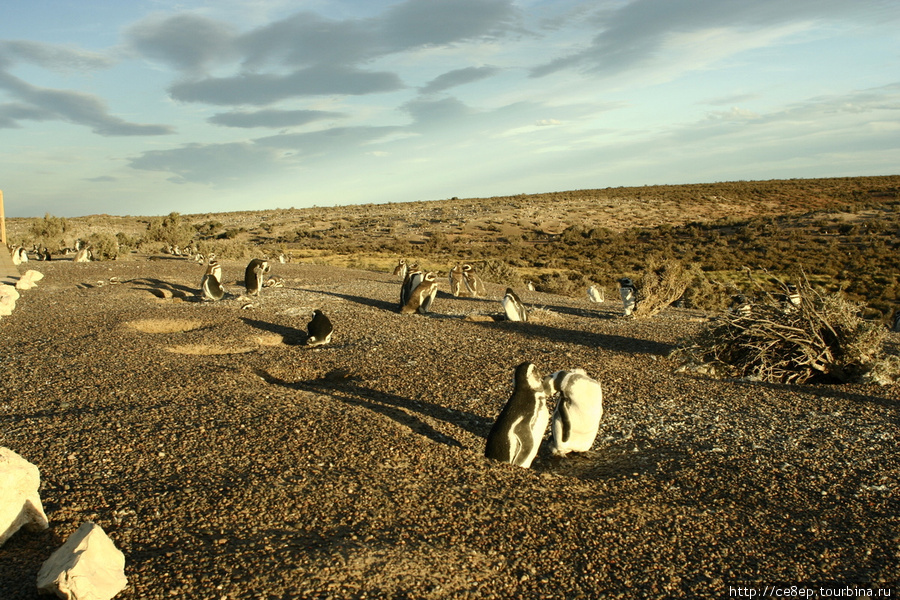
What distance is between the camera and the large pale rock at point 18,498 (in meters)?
2.79

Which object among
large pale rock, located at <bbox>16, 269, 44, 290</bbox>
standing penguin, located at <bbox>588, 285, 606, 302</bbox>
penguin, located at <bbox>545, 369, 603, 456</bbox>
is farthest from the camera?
standing penguin, located at <bbox>588, 285, 606, 302</bbox>

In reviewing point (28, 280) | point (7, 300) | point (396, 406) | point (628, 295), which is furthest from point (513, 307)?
point (28, 280)

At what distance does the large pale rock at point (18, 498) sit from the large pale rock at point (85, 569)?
1.75 feet

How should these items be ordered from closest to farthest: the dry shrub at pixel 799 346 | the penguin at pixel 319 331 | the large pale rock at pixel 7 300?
the dry shrub at pixel 799 346 → the penguin at pixel 319 331 → the large pale rock at pixel 7 300

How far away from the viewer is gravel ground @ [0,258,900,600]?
Answer: 2844 mm

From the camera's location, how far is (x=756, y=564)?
10.1 feet

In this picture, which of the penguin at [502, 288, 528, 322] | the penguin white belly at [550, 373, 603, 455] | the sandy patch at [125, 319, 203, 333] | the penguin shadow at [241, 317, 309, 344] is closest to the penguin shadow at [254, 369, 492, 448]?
the penguin white belly at [550, 373, 603, 455]

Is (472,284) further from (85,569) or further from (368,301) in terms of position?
(85,569)

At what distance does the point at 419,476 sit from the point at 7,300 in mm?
9239

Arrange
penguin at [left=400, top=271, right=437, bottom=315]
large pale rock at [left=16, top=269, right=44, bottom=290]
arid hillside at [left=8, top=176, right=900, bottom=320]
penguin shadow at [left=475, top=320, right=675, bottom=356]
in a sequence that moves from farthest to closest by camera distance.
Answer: arid hillside at [left=8, top=176, right=900, bottom=320]
large pale rock at [left=16, top=269, right=44, bottom=290]
penguin at [left=400, top=271, right=437, bottom=315]
penguin shadow at [left=475, top=320, right=675, bottom=356]

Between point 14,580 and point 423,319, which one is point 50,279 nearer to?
point 423,319

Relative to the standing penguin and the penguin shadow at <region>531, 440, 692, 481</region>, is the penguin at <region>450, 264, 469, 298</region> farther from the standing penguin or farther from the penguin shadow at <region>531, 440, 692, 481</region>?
the penguin shadow at <region>531, 440, 692, 481</region>

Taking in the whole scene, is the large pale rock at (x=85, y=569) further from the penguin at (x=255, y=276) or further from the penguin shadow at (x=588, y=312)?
the penguin shadow at (x=588, y=312)

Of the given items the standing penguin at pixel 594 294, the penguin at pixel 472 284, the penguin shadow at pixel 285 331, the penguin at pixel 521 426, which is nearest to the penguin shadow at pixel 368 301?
the penguin at pixel 472 284
